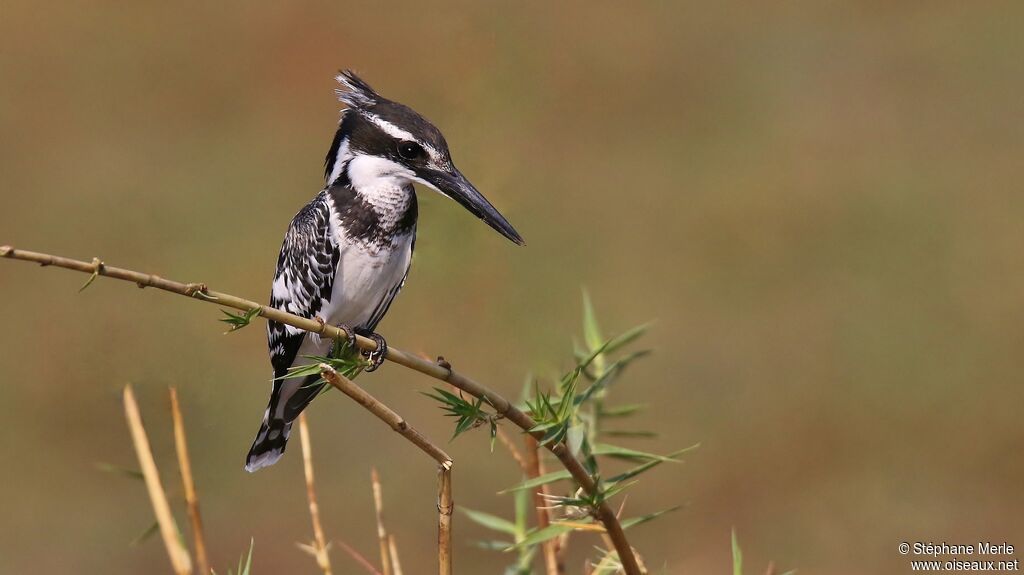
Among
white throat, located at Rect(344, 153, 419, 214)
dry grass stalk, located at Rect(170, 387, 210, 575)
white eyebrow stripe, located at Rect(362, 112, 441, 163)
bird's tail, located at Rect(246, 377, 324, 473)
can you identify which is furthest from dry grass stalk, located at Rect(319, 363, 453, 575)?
bird's tail, located at Rect(246, 377, 324, 473)

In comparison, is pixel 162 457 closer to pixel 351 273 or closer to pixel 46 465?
pixel 351 273

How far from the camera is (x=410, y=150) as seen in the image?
2.99 meters

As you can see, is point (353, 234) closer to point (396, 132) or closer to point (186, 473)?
point (396, 132)

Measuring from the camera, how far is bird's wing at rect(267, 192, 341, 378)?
10.6ft

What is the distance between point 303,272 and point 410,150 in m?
0.51

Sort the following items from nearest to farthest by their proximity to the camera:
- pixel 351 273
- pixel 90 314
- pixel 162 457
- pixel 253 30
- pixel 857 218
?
pixel 162 457 → pixel 351 273 → pixel 90 314 → pixel 857 218 → pixel 253 30

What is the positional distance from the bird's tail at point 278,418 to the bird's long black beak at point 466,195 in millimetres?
637

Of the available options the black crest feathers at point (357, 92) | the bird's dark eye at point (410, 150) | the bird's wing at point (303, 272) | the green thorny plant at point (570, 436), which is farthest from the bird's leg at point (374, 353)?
the black crest feathers at point (357, 92)

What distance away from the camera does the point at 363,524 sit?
6.26 metres

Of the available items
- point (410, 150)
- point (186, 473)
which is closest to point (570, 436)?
point (186, 473)

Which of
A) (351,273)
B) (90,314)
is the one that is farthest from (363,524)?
(351,273)

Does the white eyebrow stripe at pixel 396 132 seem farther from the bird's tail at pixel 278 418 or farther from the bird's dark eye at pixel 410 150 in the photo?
the bird's tail at pixel 278 418

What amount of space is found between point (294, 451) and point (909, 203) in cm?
440

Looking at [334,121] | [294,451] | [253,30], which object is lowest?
[294,451]
